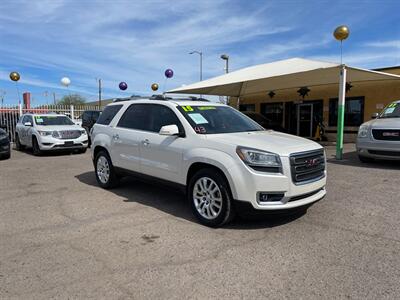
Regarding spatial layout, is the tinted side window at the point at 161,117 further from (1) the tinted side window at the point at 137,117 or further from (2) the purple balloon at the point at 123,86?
(2) the purple balloon at the point at 123,86

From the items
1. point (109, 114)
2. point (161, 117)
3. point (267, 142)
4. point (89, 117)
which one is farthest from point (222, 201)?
point (89, 117)

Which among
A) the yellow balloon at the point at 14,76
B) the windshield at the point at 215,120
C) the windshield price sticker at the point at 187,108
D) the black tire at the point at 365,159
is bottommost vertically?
the black tire at the point at 365,159

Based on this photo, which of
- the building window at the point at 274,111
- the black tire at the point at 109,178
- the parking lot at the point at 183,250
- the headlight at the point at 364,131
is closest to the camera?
the parking lot at the point at 183,250

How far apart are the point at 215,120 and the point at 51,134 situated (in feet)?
29.6

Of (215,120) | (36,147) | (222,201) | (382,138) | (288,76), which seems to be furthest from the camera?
(288,76)

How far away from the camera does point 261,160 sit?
171 inches

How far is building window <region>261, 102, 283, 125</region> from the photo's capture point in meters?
21.9

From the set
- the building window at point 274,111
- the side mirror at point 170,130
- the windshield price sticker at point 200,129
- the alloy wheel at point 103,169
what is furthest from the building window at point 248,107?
the side mirror at point 170,130

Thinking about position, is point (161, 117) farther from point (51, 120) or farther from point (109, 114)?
point (51, 120)

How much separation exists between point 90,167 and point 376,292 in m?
8.39

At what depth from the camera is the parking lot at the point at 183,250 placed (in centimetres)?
313

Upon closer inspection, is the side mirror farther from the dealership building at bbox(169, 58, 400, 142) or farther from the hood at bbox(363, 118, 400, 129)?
the dealership building at bbox(169, 58, 400, 142)

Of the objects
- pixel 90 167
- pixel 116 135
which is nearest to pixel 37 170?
pixel 90 167

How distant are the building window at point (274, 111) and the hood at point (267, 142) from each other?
17.0 m
